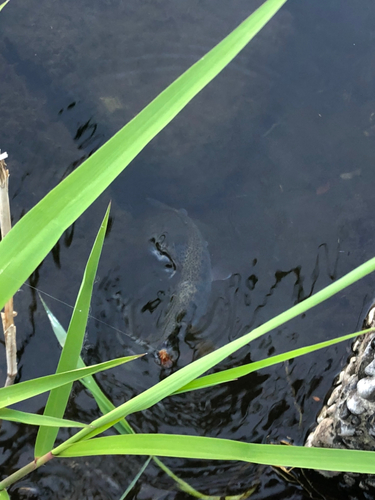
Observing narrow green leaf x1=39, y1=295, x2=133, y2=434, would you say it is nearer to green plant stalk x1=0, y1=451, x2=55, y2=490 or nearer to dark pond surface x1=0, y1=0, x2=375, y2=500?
green plant stalk x1=0, y1=451, x2=55, y2=490

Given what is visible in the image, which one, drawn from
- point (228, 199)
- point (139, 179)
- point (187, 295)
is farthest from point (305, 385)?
point (139, 179)

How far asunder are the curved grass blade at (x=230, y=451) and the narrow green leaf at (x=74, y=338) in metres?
0.23

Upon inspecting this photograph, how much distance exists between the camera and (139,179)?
2.59 m

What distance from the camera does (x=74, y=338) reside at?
1271 millimetres

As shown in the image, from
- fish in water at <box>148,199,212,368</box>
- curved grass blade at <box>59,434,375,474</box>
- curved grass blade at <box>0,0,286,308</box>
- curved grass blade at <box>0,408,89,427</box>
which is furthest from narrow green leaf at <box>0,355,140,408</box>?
fish in water at <box>148,199,212,368</box>

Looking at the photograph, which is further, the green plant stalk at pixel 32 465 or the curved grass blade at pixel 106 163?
the green plant stalk at pixel 32 465

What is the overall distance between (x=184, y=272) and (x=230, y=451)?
4.65 feet

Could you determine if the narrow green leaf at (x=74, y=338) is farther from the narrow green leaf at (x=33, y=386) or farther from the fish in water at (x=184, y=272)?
the fish in water at (x=184, y=272)

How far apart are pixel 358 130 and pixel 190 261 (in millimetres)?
1372

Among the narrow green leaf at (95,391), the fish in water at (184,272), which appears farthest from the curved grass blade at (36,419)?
the fish in water at (184,272)

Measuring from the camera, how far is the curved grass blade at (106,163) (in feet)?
3.15

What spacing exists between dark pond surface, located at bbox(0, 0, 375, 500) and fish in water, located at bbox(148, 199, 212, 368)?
0.06m

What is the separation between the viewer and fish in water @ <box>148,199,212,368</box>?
7.66 ft

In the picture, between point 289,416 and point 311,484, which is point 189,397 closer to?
point 289,416
